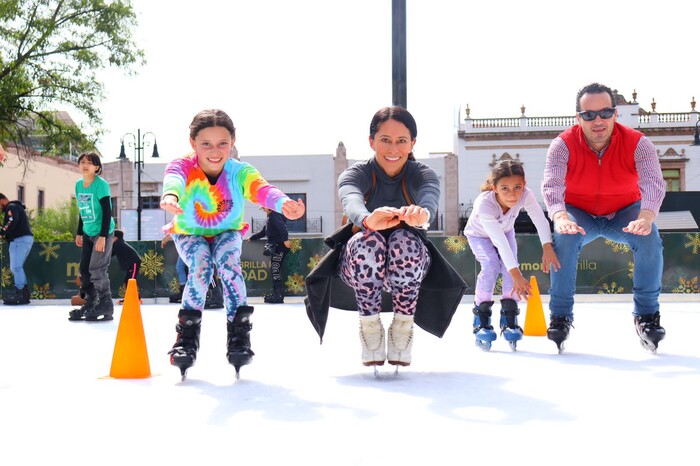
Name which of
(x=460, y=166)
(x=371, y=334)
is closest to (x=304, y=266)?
(x=371, y=334)

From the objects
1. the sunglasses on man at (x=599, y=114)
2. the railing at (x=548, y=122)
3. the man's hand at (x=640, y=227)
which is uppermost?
the railing at (x=548, y=122)

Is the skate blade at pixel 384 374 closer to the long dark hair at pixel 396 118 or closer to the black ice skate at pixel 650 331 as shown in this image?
the long dark hair at pixel 396 118

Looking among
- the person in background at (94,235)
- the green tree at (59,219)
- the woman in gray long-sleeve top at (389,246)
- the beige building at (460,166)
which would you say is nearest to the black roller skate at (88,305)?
the person in background at (94,235)

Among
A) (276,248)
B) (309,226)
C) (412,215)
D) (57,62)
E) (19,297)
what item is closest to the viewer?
(412,215)

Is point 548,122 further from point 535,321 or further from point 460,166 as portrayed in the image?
point 535,321

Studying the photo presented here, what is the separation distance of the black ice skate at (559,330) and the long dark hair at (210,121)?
2177 mm

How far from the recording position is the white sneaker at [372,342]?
11.8ft

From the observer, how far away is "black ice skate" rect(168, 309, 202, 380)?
352cm

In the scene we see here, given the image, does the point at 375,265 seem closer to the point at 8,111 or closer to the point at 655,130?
the point at 8,111

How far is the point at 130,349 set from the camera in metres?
3.74

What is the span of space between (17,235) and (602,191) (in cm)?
912

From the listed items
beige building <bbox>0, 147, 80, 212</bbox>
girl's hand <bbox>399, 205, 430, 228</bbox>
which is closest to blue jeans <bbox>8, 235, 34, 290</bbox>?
girl's hand <bbox>399, 205, 430, 228</bbox>

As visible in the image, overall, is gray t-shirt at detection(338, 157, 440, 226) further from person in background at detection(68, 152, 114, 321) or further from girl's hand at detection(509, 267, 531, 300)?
person in background at detection(68, 152, 114, 321)

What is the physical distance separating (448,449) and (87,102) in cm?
2153
